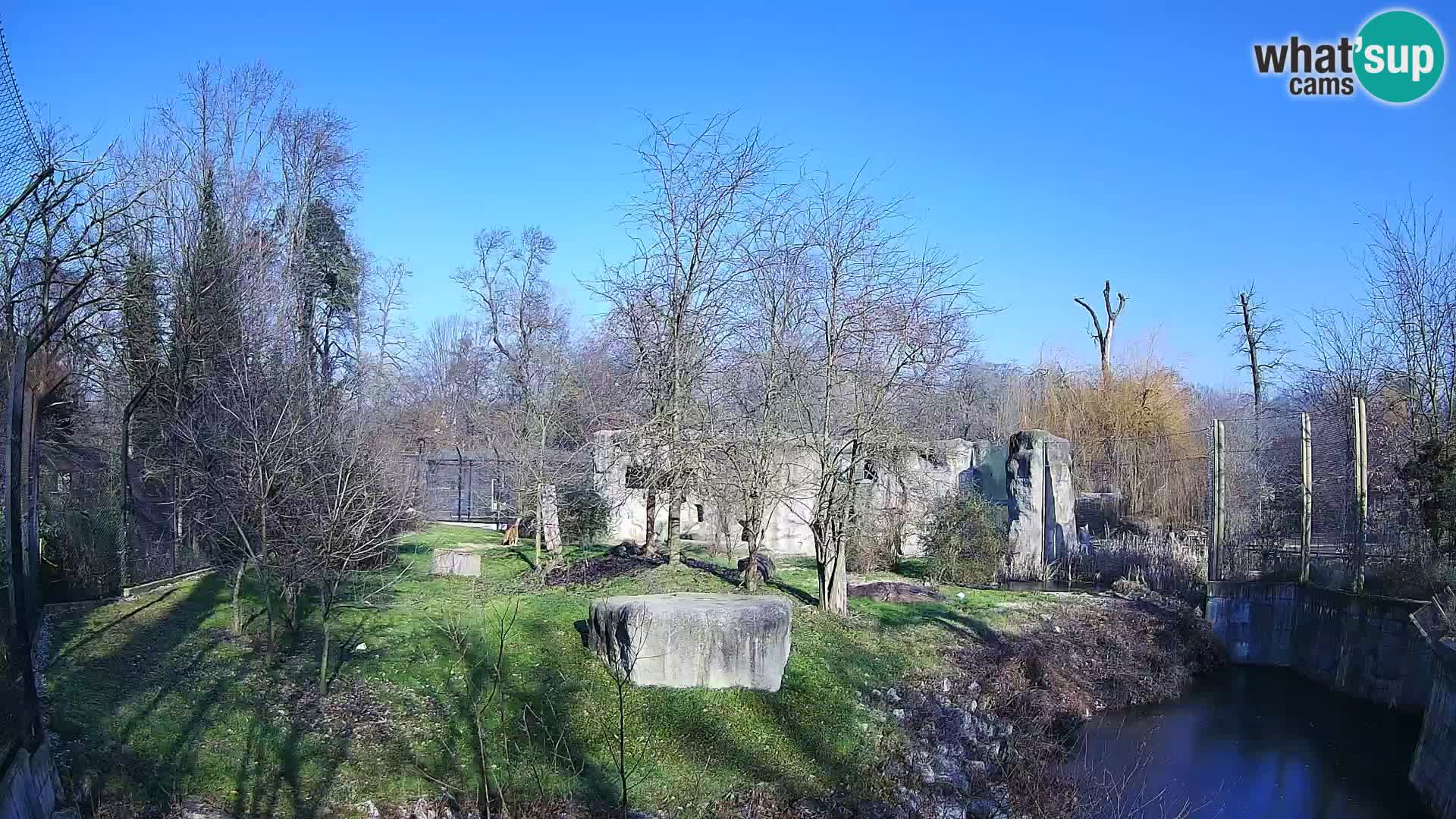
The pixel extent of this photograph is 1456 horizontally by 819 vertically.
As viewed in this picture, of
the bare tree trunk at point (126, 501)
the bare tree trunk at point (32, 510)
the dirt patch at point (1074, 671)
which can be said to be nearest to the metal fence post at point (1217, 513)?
the dirt patch at point (1074, 671)

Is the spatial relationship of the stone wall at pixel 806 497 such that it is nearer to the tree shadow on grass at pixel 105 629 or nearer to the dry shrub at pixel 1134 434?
the dry shrub at pixel 1134 434

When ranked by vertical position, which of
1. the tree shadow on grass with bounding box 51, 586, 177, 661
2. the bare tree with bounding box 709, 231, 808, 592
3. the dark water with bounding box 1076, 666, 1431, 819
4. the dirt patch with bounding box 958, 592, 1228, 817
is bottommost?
the dark water with bounding box 1076, 666, 1431, 819

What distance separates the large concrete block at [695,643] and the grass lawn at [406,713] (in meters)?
0.18

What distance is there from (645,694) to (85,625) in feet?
19.8

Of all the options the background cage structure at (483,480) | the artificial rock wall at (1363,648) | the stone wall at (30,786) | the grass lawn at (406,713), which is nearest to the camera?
the stone wall at (30,786)

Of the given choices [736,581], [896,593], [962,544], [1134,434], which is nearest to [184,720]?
[736,581]

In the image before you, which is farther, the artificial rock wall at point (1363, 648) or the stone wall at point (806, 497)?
the stone wall at point (806, 497)

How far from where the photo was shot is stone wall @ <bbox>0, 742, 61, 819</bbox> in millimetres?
5188

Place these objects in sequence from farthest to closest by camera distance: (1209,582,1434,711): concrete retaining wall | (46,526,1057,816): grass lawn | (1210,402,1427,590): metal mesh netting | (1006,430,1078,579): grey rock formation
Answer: (1006,430,1078,579): grey rock formation
(1210,402,1427,590): metal mesh netting
(1209,582,1434,711): concrete retaining wall
(46,526,1057,816): grass lawn

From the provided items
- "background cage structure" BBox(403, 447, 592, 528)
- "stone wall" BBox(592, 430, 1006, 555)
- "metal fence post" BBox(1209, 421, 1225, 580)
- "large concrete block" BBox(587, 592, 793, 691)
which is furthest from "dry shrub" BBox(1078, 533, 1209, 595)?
"large concrete block" BBox(587, 592, 793, 691)

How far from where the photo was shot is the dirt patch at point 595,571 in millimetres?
15492

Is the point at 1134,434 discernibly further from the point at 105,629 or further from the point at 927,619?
the point at 105,629

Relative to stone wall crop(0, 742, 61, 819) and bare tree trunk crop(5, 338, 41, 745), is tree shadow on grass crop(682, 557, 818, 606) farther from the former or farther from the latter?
bare tree trunk crop(5, 338, 41, 745)

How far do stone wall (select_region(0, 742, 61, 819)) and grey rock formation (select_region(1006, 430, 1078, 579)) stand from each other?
17427 millimetres
